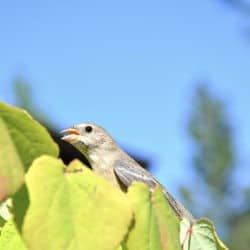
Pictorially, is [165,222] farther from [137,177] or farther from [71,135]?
[71,135]

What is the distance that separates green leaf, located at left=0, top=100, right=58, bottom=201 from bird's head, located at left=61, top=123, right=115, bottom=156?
304cm

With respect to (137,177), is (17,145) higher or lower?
higher

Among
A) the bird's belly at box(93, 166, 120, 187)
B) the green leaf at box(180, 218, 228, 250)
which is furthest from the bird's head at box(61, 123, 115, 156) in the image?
the green leaf at box(180, 218, 228, 250)

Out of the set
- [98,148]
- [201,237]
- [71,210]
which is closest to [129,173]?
[98,148]

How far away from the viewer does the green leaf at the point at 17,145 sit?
3.04 ft

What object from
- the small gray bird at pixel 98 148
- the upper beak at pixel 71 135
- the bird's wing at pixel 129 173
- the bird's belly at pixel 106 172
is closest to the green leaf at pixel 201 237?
the bird's wing at pixel 129 173

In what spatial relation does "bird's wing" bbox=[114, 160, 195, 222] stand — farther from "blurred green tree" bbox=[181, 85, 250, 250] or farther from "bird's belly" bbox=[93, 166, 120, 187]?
"blurred green tree" bbox=[181, 85, 250, 250]

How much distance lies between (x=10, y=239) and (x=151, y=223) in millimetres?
201

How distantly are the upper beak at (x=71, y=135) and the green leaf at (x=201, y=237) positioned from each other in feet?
9.15

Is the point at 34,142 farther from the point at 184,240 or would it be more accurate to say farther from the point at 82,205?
the point at 184,240

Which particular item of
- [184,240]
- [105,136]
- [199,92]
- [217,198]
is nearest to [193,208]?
[217,198]

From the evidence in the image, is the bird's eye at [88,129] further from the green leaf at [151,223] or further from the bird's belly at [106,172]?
the green leaf at [151,223]

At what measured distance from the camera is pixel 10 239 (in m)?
1.13

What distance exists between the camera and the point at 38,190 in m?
0.98
